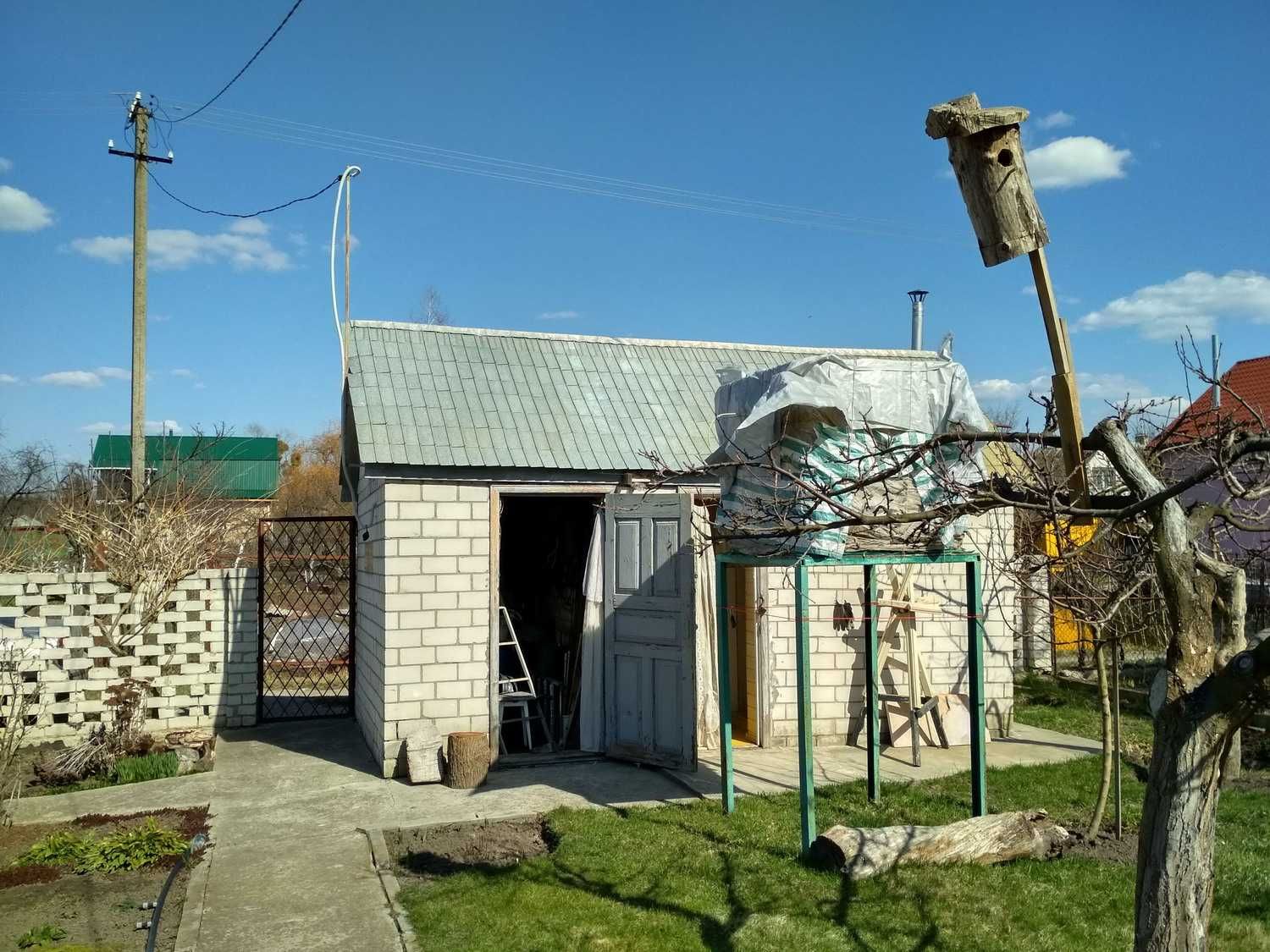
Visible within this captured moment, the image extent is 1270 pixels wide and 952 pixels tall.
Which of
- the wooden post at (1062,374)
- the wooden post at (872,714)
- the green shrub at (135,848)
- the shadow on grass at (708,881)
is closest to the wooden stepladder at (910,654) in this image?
the wooden post at (872,714)

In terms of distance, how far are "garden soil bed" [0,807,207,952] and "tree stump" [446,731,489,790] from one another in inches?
86.1

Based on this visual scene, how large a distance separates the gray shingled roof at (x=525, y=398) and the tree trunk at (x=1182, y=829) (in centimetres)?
613

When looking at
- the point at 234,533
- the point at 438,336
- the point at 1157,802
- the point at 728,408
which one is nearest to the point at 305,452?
the point at 234,533

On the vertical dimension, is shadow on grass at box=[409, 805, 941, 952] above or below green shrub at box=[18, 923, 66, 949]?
above

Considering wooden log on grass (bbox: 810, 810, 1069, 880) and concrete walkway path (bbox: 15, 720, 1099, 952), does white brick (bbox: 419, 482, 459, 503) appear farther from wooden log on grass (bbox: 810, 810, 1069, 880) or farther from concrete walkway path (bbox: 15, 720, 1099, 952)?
wooden log on grass (bbox: 810, 810, 1069, 880)

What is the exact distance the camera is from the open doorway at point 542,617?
10.8m

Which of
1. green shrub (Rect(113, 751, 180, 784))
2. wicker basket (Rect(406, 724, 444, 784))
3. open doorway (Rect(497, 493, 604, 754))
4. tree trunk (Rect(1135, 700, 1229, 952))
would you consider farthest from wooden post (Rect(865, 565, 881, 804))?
green shrub (Rect(113, 751, 180, 784))

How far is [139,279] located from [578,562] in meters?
7.66

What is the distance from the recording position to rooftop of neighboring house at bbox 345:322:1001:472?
9.67 meters

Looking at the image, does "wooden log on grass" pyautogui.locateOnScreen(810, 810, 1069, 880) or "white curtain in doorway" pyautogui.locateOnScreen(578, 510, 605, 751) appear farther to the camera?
"white curtain in doorway" pyautogui.locateOnScreen(578, 510, 605, 751)

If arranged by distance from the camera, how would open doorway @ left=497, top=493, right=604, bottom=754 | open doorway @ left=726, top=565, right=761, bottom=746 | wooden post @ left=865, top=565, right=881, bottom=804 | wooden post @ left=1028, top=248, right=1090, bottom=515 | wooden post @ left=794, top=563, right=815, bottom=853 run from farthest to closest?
open doorway @ left=497, top=493, right=604, bottom=754 < open doorway @ left=726, top=565, right=761, bottom=746 < wooden post @ left=865, top=565, right=881, bottom=804 < wooden post @ left=794, top=563, right=815, bottom=853 < wooden post @ left=1028, top=248, right=1090, bottom=515

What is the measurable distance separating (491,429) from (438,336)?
67.5 inches

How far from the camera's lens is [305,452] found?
162ft

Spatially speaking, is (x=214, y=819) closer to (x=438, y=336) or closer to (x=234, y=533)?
(x=438, y=336)
